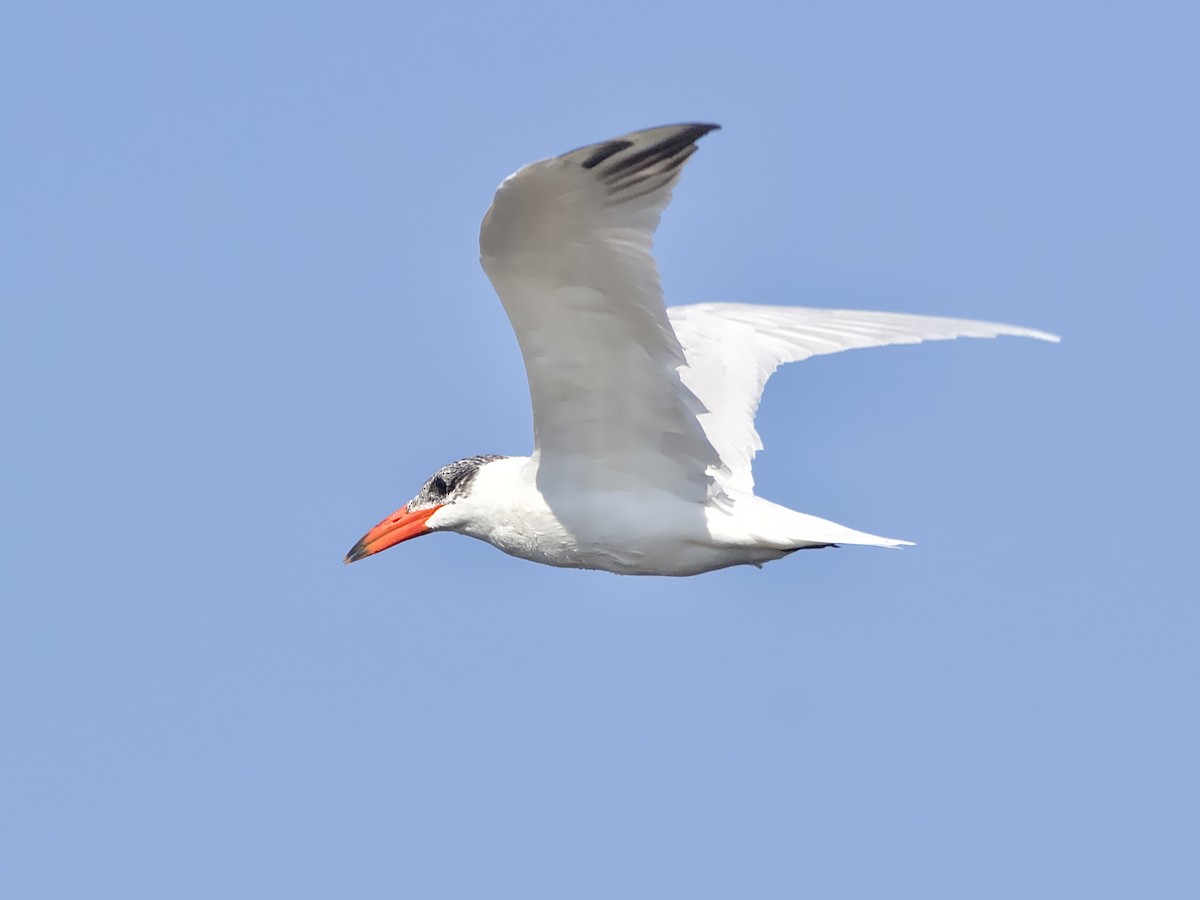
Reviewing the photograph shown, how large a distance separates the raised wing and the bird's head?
735 millimetres

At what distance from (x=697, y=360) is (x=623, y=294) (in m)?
3.29

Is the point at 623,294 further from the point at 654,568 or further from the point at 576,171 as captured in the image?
the point at 654,568

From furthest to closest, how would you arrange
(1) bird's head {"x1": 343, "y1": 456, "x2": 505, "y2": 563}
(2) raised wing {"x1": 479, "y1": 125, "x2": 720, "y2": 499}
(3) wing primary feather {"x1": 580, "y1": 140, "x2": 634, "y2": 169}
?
(1) bird's head {"x1": 343, "y1": 456, "x2": 505, "y2": 563}
(2) raised wing {"x1": 479, "y1": 125, "x2": 720, "y2": 499}
(3) wing primary feather {"x1": 580, "y1": 140, "x2": 634, "y2": 169}

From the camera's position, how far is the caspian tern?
8797mm

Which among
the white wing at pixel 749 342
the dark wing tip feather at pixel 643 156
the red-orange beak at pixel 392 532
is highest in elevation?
the dark wing tip feather at pixel 643 156

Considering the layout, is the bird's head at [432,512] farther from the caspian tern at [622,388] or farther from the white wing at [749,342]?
the white wing at [749,342]

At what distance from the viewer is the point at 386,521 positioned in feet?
39.7

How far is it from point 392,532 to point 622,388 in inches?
97.6

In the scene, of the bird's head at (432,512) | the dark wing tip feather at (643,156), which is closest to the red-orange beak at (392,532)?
the bird's head at (432,512)

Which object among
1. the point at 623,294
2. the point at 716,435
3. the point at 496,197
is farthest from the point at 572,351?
the point at 716,435

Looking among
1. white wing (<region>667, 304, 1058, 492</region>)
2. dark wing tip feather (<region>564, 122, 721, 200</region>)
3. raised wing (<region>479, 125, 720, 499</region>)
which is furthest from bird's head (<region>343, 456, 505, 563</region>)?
dark wing tip feather (<region>564, 122, 721, 200</region>)

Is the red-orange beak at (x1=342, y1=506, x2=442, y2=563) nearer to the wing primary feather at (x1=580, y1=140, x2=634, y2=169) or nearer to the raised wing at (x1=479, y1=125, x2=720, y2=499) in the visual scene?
the raised wing at (x1=479, y1=125, x2=720, y2=499)

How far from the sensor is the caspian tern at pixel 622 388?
8797 millimetres

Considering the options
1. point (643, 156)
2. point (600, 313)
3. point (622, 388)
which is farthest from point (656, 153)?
point (622, 388)
